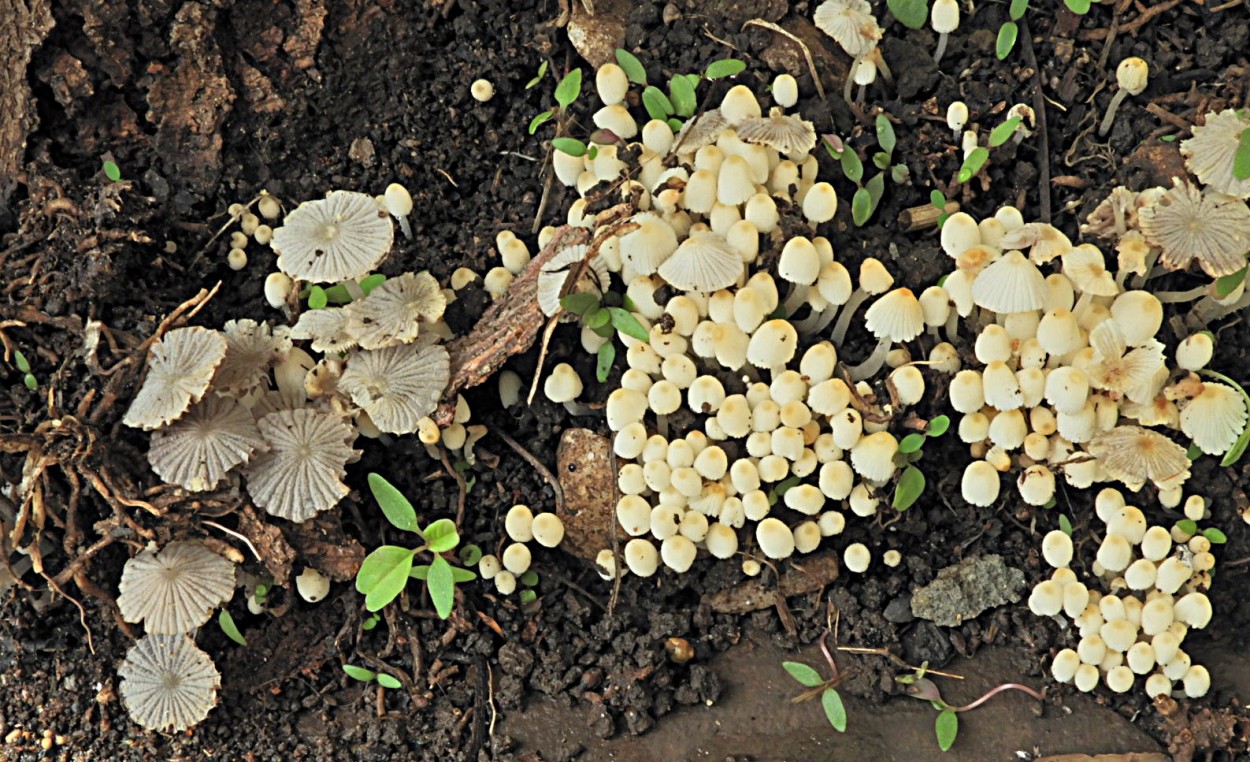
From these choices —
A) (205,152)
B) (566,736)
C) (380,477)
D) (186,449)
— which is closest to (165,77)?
(205,152)

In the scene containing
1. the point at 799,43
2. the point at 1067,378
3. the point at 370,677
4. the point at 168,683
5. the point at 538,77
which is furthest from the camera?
the point at 538,77

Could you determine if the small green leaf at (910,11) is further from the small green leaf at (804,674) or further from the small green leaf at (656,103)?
the small green leaf at (804,674)

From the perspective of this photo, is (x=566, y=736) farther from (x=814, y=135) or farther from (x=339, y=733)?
(x=814, y=135)

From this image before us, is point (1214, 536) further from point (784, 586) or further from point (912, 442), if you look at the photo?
point (784, 586)

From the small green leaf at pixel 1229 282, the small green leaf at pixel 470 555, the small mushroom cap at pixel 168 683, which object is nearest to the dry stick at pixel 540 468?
the small green leaf at pixel 470 555

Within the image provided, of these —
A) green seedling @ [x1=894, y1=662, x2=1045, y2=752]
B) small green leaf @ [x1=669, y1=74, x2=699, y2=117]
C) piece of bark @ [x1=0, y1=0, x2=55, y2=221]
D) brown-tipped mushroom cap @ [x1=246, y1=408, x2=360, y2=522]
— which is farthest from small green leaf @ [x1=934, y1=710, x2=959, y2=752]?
piece of bark @ [x1=0, y1=0, x2=55, y2=221]

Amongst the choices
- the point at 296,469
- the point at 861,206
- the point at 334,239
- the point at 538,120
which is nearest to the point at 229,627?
the point at 296,469
